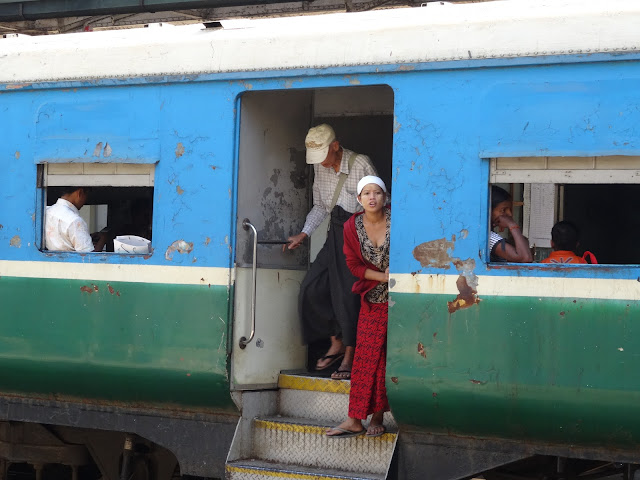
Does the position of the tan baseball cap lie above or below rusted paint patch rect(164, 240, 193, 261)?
above

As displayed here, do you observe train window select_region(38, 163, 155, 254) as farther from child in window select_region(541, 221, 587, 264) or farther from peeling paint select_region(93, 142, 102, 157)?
child in window select_region(541, 221, 587, 264)

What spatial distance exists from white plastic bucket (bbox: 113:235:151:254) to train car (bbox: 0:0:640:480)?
0.13ft

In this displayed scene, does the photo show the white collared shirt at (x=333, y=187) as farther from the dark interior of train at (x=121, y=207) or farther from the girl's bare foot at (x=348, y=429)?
the girl's bare foot at (x=348, y=429)

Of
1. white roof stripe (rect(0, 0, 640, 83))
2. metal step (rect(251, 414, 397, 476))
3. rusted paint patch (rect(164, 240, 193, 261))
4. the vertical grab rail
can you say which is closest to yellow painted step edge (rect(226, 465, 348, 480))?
metal step (rect(251, 414, 397, 476))

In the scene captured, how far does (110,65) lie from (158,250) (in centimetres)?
122

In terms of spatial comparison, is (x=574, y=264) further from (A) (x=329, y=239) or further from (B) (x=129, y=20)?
(B) (x=129, y=20)

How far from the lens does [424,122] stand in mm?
5645

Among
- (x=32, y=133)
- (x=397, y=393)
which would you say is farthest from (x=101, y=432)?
(x=397, y=393)

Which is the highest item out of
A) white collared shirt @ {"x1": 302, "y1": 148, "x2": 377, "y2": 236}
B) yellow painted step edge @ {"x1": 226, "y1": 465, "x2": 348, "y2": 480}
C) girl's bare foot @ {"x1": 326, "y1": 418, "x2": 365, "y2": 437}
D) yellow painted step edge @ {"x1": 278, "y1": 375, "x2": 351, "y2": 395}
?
white collared shirt @ {"x1": 302, "y1": 148, "x2": 377, "y2": 236}

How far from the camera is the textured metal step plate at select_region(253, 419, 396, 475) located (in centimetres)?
597

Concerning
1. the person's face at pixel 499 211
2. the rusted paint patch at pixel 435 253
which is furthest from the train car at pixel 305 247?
the person's face at pixel 499 211

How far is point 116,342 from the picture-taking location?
256 inches

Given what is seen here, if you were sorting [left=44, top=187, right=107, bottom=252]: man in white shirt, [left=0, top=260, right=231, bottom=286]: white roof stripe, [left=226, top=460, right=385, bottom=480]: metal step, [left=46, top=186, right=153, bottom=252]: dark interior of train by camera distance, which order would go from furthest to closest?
[left=46, top=186, right=153, bottom=252]: dark interior of train, [left=44, top=187, right=107, bottom=252]: man in white shirt, [left=0, top=260, right=231, bottom=286]: white roof stripe, [left=226, top=460, right=385, bottom=480]: metal step

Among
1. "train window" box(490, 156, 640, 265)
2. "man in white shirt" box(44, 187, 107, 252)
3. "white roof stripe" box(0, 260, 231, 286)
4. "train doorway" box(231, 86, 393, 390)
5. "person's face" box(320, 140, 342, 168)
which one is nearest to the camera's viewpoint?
"white roof stripe" box(0, 260, 231, 286)
